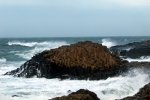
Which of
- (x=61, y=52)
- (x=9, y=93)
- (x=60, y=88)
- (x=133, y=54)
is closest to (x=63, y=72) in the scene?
(x=61, y=52)

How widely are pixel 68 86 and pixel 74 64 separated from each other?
1.88 metres

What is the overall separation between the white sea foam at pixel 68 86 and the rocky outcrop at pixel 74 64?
0.47m

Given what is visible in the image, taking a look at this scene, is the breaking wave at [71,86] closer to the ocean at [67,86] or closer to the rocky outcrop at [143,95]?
the ocean at [67,86]

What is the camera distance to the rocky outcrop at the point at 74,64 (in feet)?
61.5

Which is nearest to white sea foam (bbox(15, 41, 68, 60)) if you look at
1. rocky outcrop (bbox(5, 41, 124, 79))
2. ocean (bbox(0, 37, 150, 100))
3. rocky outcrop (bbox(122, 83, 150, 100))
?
rocky outcrop (bbox(5, 41, 124, 79))

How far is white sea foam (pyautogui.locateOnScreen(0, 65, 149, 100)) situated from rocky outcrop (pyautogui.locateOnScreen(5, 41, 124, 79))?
474 millimetres

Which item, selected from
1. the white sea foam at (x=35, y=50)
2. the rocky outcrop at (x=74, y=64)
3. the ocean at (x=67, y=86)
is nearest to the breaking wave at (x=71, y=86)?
the ocean at (x=67, y=86)

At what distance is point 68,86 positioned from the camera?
1709 cm

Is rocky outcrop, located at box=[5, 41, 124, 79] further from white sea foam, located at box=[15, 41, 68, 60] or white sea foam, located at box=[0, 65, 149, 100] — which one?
white sea foam, located at box=[15, 41, 68, 60]

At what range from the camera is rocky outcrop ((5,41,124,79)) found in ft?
61.5

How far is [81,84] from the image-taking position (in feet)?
57.5

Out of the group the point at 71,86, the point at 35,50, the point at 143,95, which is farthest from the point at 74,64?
the point at 35,50

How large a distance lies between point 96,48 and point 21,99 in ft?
22.1

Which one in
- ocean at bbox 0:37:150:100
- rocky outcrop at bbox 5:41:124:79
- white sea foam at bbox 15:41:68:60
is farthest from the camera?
white sea foam at bbox 15:41:68:60
